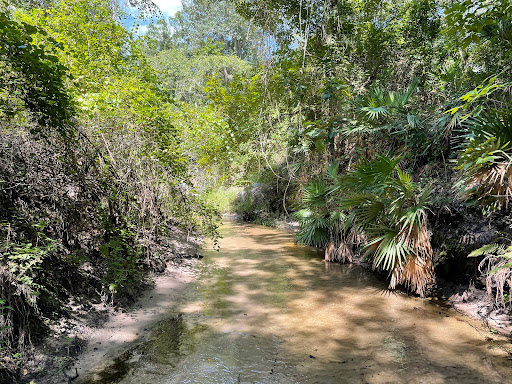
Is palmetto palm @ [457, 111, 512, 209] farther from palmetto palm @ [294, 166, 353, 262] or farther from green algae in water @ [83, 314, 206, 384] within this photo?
green algae in water @ [83, 314, 206, 384]

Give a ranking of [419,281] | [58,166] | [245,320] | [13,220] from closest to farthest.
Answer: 1. [13,220]
2. [58,166]
3. [245,320]
4. [419,281]

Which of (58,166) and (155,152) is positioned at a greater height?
(155,152)

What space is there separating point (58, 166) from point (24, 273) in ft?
5.10

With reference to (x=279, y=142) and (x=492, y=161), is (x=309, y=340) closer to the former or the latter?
(x=492, y=161)

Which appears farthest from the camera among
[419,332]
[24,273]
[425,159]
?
[425,159]

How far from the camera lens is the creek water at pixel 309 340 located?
3.81 meters

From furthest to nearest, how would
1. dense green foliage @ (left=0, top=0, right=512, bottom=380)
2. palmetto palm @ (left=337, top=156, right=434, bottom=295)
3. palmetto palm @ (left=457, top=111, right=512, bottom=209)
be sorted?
palmetto palm @ (left=337, top=156, right=434, bottom=295)
palmetto palm @ (left=457, top=111, right=512, bottom=209)
dense green foliage @ (left=0, top=0, right=512, bottom=380)

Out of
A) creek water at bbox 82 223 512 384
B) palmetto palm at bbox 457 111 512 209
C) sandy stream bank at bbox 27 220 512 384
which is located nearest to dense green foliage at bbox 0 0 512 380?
palmetto palm at bbox 457 111 512 209

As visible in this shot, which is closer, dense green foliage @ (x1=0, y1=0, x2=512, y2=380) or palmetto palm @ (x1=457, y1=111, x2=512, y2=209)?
dense green foliage @ (x1=0, y1=0, x2=512, y2=380)

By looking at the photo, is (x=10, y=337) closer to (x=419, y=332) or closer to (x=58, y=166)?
(x=58, y=166)

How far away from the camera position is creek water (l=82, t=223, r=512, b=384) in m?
3.81

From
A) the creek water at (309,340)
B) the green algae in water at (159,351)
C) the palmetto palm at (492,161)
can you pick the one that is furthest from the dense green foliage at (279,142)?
the green algae in water at (159,351)

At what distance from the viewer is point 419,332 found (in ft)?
16.1

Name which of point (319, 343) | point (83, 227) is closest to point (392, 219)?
point (319, 343)
